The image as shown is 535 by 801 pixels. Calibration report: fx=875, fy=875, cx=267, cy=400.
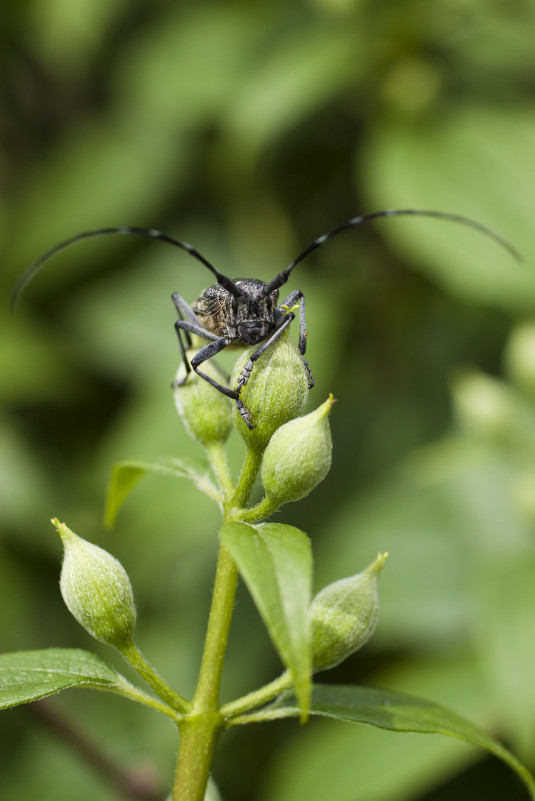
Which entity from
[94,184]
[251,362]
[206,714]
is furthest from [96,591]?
[94,184]

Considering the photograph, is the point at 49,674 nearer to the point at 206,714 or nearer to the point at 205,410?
the point at 206,714

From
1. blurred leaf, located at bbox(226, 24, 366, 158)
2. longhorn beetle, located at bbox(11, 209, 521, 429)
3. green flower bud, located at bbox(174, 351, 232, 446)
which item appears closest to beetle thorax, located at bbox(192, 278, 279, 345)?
longhorn beetle, located at bbox(11, 209, 521, 429)

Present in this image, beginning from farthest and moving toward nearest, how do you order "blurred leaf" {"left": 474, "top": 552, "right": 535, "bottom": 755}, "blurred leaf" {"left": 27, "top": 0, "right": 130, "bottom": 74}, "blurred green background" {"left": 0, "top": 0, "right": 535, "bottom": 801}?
1. "blurred leaf" {"left": 27, "top": 0, "right": 130, "bottom": 74}
2. "blurred green background" {"left": 0, "top": 0, "right": 535, "bottom": 801}
3. "blurred leaf" {"left": 474, "top": 552, "right": 535, "bottom": 755}

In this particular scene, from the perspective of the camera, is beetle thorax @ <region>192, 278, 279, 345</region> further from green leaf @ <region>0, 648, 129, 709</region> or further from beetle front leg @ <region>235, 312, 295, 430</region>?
green leaf @ <region>0, 648, 129, 709</region>

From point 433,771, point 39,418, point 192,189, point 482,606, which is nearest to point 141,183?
point 192,189

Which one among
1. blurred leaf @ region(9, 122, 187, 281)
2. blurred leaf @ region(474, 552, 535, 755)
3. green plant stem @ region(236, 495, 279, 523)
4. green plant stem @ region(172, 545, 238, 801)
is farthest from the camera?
blurred leaf @ region(9, 122, 187, 281)

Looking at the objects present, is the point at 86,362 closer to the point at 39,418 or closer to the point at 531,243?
the point at 39,418

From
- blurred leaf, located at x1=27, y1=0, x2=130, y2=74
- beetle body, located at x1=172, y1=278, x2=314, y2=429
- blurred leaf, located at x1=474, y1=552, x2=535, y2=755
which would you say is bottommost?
blurred leaf, located at x1=474, y1=552, x2=535, y2=755
